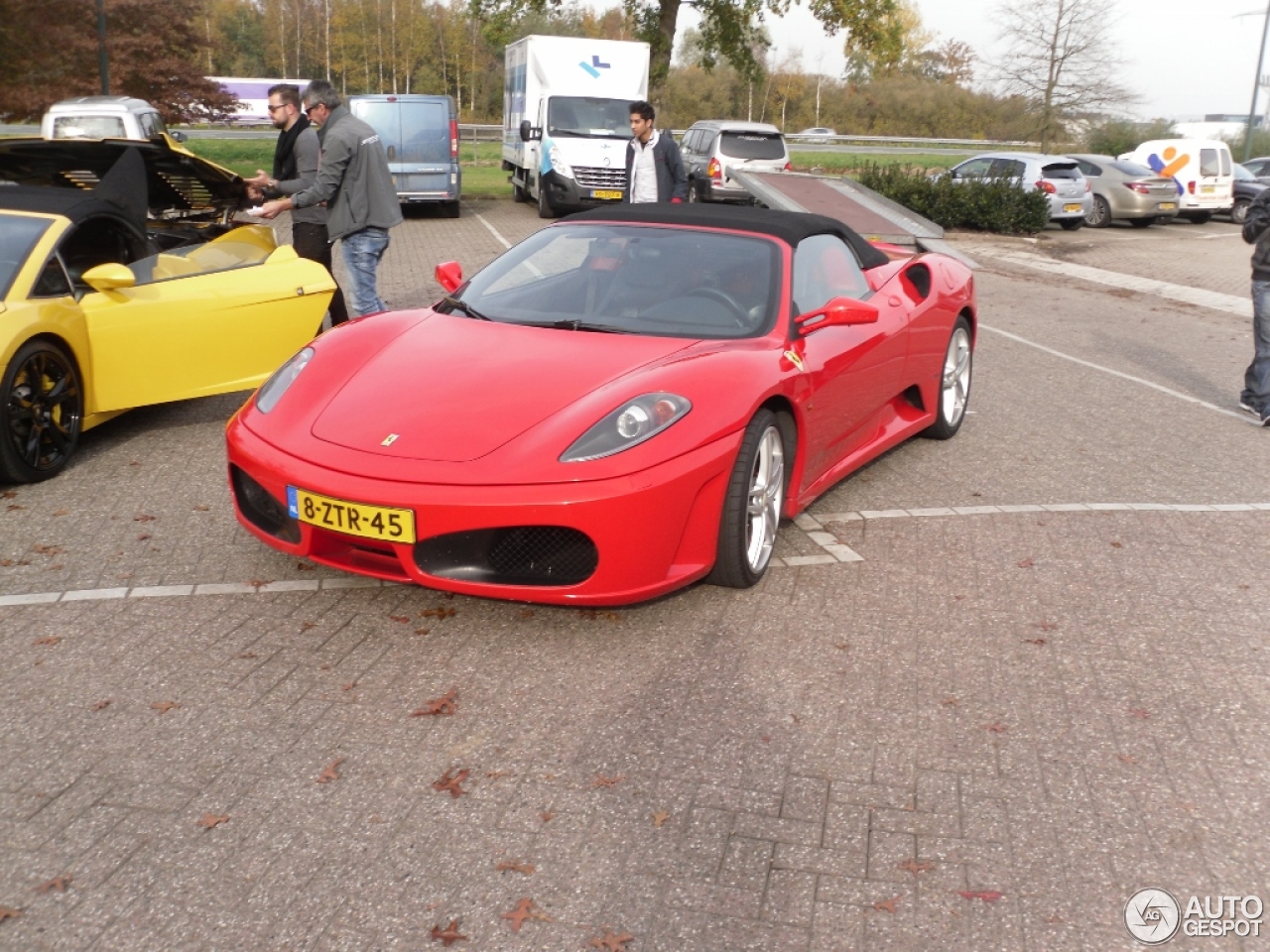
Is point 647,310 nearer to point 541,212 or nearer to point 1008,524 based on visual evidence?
point 1008,524

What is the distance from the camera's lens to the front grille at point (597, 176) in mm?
22344

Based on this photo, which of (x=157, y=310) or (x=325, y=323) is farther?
(x=325, y=323)

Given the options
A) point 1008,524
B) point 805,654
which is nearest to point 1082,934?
point 805,654

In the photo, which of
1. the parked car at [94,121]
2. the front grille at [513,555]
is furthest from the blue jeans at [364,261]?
the parked car at [94,121]

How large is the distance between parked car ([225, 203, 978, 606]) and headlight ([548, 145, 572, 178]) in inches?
660

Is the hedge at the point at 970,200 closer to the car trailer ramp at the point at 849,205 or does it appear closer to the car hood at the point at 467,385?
the car trailer ramp at the point at 849,205

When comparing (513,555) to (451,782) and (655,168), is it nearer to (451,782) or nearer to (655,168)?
(451,782)

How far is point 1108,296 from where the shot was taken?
16359 mm

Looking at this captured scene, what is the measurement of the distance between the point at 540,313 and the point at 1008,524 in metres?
2.47

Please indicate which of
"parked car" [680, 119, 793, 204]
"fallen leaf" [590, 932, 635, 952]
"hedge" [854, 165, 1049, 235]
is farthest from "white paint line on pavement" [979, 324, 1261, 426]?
"parked car" [680, 119, 793, 204]

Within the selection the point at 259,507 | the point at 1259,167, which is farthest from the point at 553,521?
the point at 1259,167

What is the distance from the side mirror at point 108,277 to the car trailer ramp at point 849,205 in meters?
5.37

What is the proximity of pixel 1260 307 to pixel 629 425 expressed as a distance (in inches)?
236

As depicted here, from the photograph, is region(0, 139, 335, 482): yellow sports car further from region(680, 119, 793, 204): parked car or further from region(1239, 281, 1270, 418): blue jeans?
region(680, 119, 793, 204): parked car
